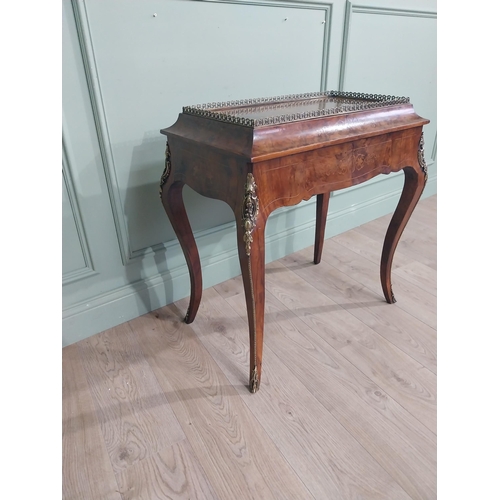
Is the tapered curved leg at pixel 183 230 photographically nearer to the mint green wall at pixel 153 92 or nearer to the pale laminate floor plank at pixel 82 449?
the mint green wall at pixel 153 92

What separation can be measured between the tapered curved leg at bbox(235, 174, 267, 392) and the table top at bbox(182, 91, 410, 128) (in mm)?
187

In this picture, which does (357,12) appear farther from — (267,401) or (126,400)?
(126,400)

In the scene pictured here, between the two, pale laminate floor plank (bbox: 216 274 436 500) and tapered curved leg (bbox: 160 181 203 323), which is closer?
pale laminate floor plank (bbox: 216 274 436 500)

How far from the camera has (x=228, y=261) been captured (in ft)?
5.37

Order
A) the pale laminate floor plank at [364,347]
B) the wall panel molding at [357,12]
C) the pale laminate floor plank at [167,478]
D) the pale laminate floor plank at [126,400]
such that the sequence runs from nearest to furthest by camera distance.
Result: the pale laminate floor plank at [167,478]
the pale laminate floor plank at [126,400]
the pale laminate floor plank at [364,347]
the wall panel molding at [357,12]

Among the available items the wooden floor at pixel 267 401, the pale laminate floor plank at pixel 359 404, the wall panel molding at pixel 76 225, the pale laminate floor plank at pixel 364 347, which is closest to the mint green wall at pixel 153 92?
the wall panel molding at pixel 76 225

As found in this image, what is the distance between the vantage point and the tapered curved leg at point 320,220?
1.63 metres

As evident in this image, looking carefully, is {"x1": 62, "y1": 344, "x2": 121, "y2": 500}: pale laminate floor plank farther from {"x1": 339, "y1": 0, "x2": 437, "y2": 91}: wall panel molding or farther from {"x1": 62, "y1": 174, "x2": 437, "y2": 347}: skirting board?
{"x1": 339, "y1": 0, "x2": 437, "y2": 91}: wall panel molding

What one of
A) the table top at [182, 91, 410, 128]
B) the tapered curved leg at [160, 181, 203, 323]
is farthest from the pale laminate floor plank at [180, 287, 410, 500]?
the table top at [182, 91, 410, 128]

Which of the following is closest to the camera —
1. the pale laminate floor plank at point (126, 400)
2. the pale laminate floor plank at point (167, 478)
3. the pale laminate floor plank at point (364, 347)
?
the pale laminate floor plank at point (167, 478)

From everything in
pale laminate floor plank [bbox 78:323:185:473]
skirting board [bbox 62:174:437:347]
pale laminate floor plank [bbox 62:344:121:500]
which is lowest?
pale laminate floor plank [bbox 62:344:121:500]

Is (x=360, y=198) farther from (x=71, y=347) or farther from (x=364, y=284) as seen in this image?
(x=71, y=347)

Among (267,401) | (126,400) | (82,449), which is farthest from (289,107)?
(82,449)

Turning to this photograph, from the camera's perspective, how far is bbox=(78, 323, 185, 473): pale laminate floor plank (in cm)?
99
